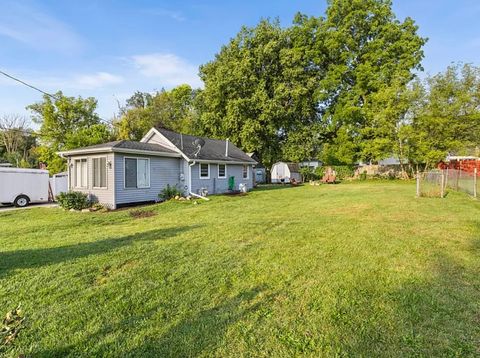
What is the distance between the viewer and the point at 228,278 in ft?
13.4

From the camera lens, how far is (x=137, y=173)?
13328mm

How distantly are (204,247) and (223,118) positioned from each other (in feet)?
79.7

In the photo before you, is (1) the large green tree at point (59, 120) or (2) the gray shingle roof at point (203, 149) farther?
(1) the large green tree at point (59, 120)

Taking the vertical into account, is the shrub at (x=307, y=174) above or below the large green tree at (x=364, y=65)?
below

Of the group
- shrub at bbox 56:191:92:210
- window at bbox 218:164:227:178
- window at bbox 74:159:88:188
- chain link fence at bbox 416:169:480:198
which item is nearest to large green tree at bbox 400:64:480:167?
chain link fence at bbox 416:169:480:198

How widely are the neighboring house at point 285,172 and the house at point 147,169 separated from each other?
11.6 metres

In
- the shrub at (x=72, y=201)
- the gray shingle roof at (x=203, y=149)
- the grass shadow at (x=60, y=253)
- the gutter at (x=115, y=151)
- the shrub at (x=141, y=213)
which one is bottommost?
the shrub at (x=141, y=213)

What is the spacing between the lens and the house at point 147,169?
40.9 ft

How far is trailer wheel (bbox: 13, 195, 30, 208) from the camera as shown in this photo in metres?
14.3

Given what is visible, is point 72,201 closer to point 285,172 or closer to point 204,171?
point 204,171

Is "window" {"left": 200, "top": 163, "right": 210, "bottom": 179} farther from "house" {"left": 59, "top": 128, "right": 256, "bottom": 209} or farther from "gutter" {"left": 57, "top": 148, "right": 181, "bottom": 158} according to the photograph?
"gutter" {"left": 57, "top": 148, "right": 181, "bottom": 158}

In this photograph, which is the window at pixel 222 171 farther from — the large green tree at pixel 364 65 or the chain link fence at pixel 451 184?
the large green tree at pixel 364 65

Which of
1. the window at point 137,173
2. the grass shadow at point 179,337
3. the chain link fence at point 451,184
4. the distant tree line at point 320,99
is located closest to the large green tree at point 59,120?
the distant tree line at point 320,99

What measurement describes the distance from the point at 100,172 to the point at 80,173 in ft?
5.27
